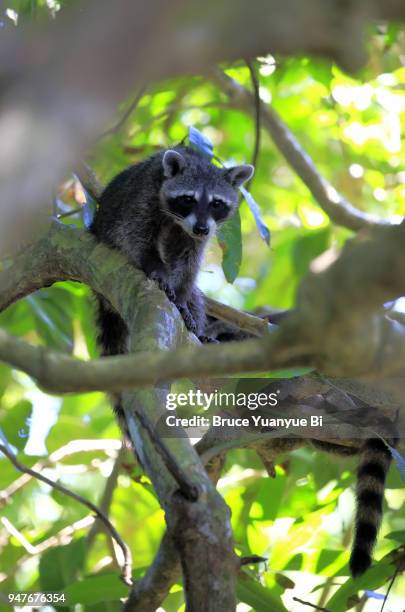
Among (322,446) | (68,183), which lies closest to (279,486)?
(322,446)

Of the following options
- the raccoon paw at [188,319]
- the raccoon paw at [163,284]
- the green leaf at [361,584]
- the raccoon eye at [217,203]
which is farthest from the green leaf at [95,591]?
the raccoon eye at [217,203]

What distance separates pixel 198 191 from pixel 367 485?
3.48 m

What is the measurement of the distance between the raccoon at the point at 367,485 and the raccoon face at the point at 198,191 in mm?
2029

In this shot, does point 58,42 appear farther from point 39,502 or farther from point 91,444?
point 39,502

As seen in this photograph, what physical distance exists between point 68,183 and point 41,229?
2804 mm

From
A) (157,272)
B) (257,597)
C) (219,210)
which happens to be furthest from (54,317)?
(257,597)

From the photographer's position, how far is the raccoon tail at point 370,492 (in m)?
5.56

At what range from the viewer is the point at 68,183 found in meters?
8.60

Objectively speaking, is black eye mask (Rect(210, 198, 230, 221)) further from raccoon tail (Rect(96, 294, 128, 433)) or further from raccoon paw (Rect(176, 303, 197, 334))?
raccoon tail (Rect(96, 294, 128, 433))

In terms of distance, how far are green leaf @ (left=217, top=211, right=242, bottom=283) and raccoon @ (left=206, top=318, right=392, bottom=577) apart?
2.57 feet

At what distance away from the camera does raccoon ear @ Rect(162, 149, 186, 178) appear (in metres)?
7.91

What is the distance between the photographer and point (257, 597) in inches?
198

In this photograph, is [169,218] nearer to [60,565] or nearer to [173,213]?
[173,213]

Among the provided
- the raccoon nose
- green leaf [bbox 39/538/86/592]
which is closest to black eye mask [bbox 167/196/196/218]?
the raccoon nose
